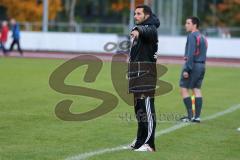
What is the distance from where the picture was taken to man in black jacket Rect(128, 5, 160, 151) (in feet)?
31.1

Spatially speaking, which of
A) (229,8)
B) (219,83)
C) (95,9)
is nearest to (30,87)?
(219,83)

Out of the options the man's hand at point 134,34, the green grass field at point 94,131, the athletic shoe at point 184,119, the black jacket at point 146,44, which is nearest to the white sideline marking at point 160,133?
the green grass field at point 94,131

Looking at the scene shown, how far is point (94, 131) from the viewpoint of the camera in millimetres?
11516

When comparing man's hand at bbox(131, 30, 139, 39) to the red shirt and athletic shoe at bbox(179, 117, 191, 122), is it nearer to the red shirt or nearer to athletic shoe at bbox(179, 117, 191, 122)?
athletic shoe at bbox(179, 117, 191, 122)

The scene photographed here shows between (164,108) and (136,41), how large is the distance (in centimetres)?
619

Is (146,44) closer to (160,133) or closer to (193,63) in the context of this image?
(160,133)

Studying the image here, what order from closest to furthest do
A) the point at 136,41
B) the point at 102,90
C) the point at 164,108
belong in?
the point at 136,41 < the point at 164,108 < the point at 102,90

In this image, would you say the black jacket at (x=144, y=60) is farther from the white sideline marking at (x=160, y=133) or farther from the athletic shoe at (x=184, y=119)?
the athletic shoe at (x=184, y=119)

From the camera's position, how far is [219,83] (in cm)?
2366

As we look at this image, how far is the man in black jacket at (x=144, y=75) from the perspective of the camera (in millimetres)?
9484

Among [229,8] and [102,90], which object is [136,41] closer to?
[102,90]

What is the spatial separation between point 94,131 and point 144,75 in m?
2.19

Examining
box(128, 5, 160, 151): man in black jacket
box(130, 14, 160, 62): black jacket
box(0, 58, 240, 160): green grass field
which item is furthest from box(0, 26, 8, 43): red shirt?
box(130, 14, 160, 62): black jacket

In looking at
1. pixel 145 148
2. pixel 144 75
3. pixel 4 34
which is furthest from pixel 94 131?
pixel 4 34
